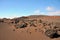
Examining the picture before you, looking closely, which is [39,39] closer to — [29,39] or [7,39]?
[29,39]

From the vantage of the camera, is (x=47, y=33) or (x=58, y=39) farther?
(x=47, y=33)

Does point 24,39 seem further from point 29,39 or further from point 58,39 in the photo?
point 58,39

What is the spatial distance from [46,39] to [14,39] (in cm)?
269

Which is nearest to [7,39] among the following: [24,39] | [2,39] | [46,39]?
[2,39]

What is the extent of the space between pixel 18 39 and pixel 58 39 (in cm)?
333

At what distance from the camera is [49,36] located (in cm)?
1206

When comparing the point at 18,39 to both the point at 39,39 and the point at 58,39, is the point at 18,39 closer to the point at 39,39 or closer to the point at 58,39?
the point at 39,39

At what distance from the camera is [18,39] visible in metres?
11.7

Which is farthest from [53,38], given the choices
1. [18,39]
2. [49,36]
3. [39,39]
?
[18,39]

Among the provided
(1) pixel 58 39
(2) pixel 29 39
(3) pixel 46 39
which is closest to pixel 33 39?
(2) pixel 29 39

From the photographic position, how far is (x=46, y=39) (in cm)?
1162

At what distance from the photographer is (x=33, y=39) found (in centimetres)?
1166

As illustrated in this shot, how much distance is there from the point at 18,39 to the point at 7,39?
927 millimetres

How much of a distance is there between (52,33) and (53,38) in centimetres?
44
